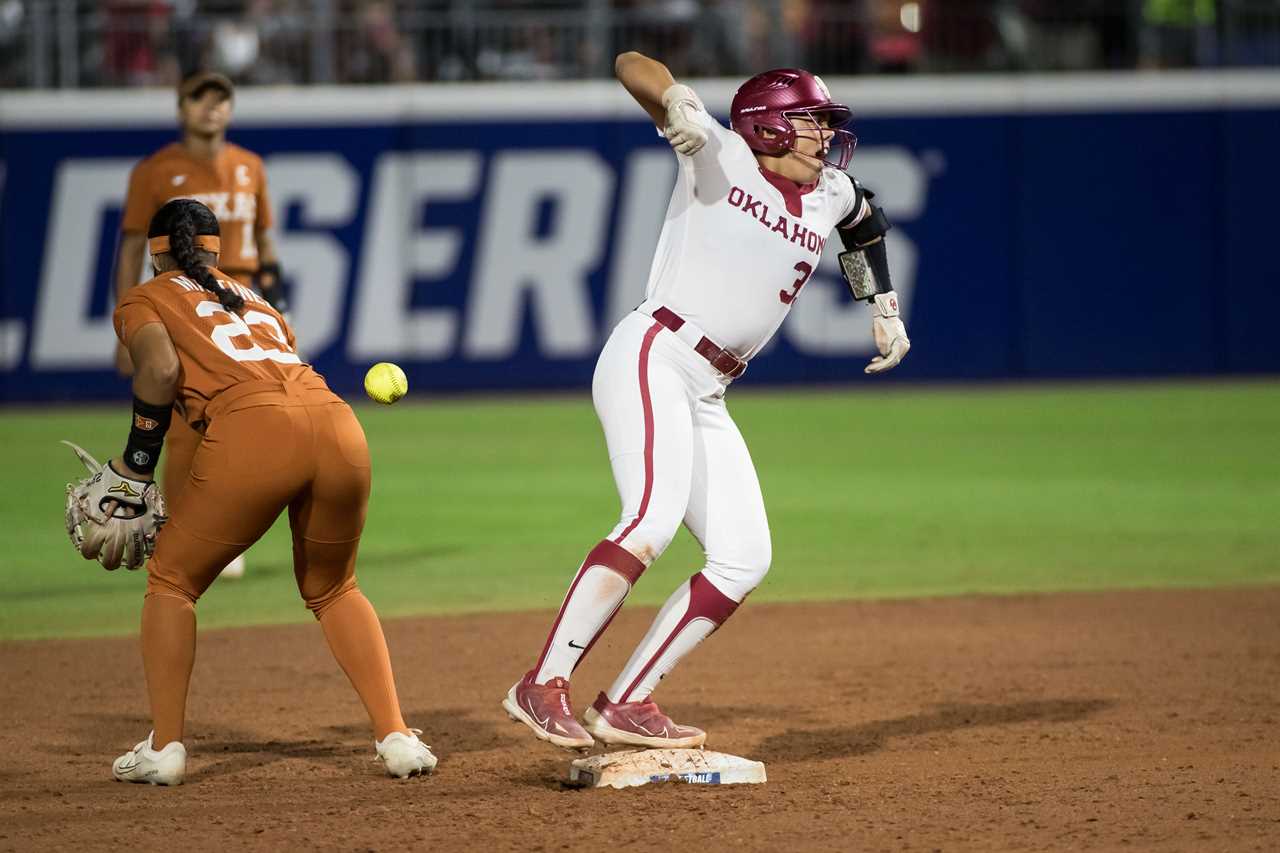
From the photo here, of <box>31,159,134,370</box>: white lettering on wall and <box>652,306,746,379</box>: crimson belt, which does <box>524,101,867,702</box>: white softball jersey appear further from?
<box>31,159,134,370</box>: white lettering on wall

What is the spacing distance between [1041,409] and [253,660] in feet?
38.0

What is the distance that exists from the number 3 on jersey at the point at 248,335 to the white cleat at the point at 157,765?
120cm

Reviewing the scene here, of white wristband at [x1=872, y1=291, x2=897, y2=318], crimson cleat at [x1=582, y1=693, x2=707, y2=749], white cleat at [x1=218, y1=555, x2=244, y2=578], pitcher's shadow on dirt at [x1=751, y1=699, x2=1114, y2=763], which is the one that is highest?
white wristband at [x1=872, y1=291, x2=897, y2=318]

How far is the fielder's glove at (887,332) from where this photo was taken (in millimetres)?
5812

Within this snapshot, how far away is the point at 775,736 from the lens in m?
6.14

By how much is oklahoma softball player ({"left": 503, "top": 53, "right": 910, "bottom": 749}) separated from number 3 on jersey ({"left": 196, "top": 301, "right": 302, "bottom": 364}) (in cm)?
101

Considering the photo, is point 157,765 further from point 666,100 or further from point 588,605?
point 666,100

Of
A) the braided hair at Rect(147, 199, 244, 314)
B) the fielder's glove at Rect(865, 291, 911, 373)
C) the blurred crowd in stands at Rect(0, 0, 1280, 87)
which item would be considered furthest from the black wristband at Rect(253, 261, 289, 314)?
the blurred crowd in stands at Rect(0, 0, 1280, 87)

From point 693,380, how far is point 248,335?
139cm

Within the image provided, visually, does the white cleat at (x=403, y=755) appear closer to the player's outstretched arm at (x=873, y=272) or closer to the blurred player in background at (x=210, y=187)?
the player's outstretched arm at (x=873, y=272)

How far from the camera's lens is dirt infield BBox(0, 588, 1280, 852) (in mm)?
4832

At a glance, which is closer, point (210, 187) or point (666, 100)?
point (666, 100)

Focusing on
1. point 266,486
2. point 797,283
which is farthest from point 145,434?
point 797,283

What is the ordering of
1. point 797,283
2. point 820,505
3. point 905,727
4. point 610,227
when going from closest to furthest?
point 797,283 → point 905,727 → point 820,505 → point 610,227
